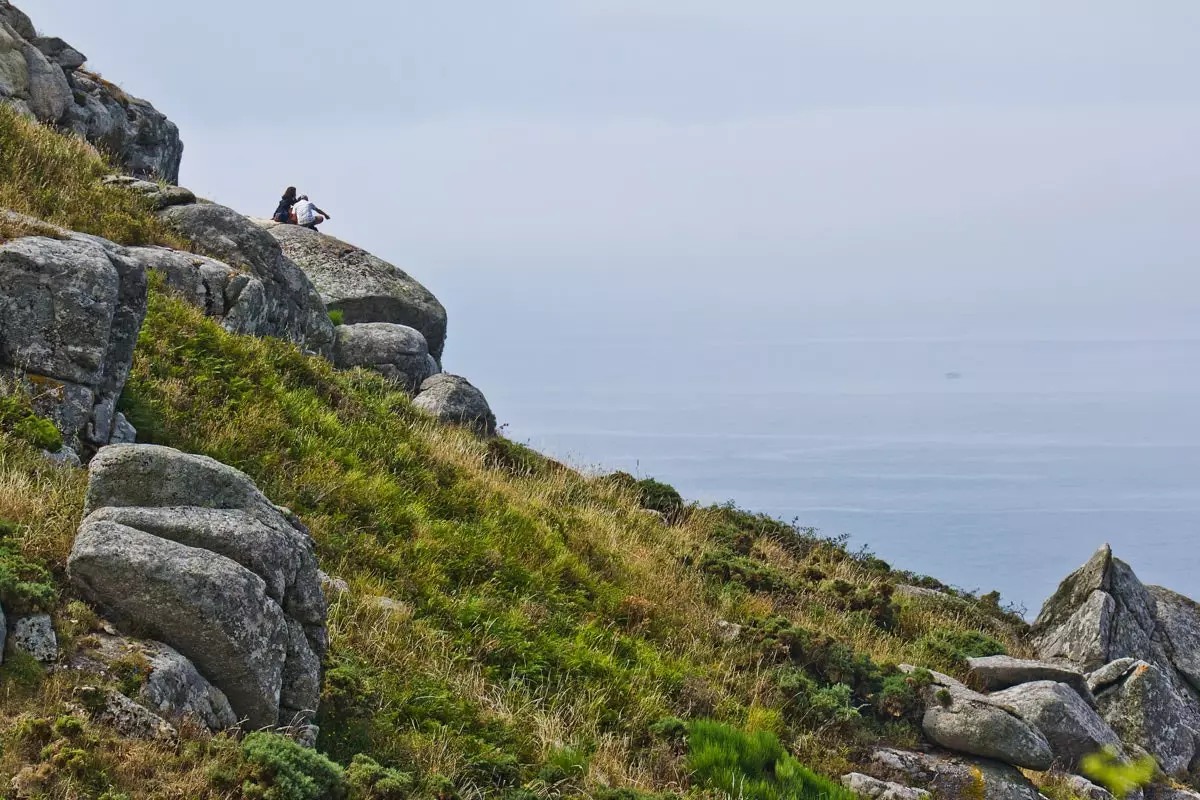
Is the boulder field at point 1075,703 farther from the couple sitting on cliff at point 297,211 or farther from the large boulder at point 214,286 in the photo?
the couple sitting on cliff at point 297,211

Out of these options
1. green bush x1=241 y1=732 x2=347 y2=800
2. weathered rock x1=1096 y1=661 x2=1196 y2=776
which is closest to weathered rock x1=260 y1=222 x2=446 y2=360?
weathered rock x1=1096 y1=661 x2=1196 y2=776

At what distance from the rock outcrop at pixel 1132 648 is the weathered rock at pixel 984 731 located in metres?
3.45


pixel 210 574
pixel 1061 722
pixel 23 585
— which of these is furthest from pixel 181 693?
pixel 1061 722

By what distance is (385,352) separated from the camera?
22078 millimetres

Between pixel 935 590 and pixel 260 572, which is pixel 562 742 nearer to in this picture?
pixel 260 572

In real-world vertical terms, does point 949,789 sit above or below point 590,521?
below

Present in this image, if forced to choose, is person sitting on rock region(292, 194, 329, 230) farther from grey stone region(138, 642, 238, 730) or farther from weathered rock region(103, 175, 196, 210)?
grey stone region(138, 642, 238, 730)

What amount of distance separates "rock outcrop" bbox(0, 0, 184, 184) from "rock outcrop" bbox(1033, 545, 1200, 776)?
22316mm

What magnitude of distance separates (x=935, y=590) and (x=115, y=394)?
17.0 metres

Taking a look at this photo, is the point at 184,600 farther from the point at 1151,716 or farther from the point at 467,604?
the point at 1151,716

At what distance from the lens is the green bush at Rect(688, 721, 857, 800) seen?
8633 millimetres

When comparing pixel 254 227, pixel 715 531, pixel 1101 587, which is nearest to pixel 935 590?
pixel 1101 587

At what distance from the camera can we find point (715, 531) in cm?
1947

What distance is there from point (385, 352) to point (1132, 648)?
15.7m
